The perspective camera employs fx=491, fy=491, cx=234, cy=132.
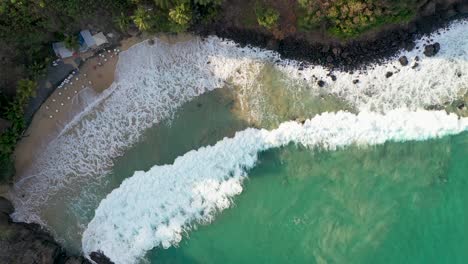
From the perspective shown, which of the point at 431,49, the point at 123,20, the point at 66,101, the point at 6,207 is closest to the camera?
the point at 123,20

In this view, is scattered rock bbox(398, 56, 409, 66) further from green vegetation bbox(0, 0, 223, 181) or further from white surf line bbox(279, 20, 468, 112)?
green vegetation bbox(0, 0, 223, 181)

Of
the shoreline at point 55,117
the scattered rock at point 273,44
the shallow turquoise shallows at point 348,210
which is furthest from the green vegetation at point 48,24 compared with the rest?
the shallow turquoise shallows at point 348,210

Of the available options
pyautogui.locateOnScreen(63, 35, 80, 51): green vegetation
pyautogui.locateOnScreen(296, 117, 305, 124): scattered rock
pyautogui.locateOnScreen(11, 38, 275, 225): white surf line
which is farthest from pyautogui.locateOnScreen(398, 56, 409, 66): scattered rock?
pyautogui.locateOnScreen(63, 35, 80, 51): green vegetation


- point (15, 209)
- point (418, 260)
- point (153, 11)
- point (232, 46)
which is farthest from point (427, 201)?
point (15, 209)

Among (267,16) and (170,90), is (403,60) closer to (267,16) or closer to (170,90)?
(267,16)

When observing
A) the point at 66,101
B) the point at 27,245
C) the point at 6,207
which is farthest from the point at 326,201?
the point at 6,207
